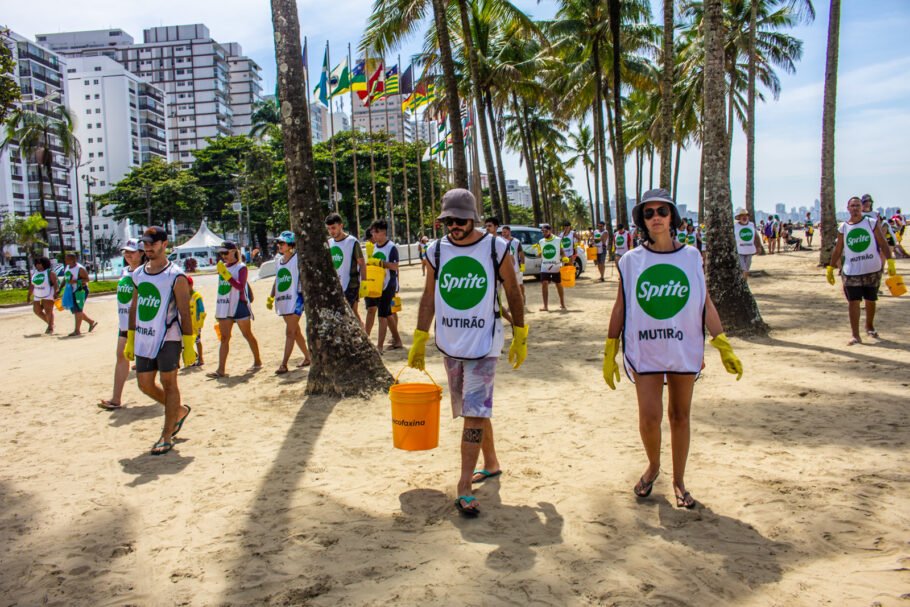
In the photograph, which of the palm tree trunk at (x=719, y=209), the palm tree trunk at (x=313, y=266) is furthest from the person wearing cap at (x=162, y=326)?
the palm tree trunk at (x=719, y=209)

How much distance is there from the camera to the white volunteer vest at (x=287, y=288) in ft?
27.3

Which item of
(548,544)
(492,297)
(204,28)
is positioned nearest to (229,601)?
(548,544)

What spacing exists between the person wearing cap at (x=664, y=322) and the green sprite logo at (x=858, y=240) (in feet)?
17.0

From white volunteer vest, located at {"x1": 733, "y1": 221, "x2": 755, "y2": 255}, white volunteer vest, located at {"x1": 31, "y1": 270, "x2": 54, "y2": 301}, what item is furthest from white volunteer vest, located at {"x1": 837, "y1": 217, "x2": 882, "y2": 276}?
white volunteer vest, located at {"x1": 31, "y1": 270, "x2": 54, "y2": 301}

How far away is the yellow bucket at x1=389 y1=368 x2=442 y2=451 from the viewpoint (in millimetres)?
4156

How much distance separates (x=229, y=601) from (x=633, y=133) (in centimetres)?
5056

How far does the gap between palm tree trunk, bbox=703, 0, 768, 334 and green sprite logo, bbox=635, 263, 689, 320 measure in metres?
6.15

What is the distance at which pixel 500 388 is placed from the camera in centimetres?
709

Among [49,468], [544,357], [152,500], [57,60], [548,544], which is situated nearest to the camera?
[548,544]

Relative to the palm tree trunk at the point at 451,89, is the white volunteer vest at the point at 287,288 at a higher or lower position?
lower

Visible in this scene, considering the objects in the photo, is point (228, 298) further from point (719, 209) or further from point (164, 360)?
point (719, 209)

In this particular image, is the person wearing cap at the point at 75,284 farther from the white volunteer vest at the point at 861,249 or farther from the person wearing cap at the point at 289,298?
the white volunteer vest at the point at 861,249

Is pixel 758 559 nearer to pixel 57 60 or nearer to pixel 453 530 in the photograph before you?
pixel 453 530

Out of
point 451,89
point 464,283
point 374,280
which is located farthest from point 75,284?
point 464,283
